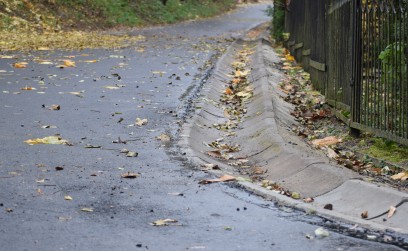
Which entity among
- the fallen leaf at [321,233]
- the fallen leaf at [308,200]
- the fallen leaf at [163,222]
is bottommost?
the fallen leaf at [308,200]

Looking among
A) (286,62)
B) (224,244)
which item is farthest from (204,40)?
(224,244)

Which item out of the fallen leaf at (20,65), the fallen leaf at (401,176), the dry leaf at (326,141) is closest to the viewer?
the fallen leaf at (401,176)

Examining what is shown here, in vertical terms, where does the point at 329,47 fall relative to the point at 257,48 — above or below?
above

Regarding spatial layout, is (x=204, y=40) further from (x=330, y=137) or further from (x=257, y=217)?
(x=257, y=217)

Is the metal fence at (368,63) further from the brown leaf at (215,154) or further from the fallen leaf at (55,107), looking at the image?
the fallen leaf at (55,107)

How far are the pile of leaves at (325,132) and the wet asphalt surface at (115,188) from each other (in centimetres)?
145

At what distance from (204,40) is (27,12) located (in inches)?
234

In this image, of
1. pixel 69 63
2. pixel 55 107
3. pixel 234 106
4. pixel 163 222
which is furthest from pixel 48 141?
pixel 69 63

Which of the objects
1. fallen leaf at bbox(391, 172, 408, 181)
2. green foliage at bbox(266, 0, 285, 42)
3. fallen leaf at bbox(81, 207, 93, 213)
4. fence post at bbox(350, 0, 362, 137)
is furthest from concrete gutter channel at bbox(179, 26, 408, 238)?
green foliage at bbox(266, 0, 285, 42)

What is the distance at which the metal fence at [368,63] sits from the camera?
781 centimetres

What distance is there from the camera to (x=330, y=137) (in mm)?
9820

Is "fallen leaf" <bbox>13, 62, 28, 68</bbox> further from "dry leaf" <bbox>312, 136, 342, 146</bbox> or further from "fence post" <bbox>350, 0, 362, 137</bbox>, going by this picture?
"fence post" <bbox>350, 0, 362, 137</bbox>

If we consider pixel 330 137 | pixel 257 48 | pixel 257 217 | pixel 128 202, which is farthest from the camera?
pixel 257 48

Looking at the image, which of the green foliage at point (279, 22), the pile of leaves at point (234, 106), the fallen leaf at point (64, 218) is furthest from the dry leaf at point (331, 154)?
the green foliage at point (279, 22)
